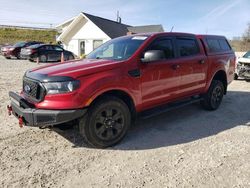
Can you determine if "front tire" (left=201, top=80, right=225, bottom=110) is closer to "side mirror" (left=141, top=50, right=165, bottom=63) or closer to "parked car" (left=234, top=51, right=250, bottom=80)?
"side mirror" (left=141, top=50, right=165, bottom=63)

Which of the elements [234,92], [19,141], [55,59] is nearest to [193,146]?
[19,141]

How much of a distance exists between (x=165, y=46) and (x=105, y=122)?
2098 mm

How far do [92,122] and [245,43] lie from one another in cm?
3865

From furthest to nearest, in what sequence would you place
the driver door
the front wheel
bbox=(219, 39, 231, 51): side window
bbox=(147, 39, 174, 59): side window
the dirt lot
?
bbox=(219, 39, 231, 51): side window, bbox=(147, 39, 174, 59): side window, the driver door, the front wheel, the dirt lot

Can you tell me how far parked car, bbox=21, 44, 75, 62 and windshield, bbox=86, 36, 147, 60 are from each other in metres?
16.0

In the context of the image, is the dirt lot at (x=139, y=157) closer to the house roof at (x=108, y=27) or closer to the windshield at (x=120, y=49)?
the windshield at (x=120, y=49)

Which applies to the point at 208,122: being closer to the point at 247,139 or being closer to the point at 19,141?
the point at 247,139

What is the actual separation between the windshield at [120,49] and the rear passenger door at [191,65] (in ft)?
3.28

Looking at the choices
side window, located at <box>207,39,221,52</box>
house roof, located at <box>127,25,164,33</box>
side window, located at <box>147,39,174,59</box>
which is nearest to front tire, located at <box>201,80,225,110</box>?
side window, located at <box>207,39,221,52</box>

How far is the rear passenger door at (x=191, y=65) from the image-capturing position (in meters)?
5.63

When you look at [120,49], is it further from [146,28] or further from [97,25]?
[146,28]

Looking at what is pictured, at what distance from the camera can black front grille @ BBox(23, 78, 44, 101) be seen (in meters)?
4.05

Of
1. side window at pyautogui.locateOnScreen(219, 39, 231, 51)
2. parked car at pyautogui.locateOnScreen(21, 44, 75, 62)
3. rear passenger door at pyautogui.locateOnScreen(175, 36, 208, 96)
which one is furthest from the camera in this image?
parked car at pyautogui.locateOnScreen(21, 44, 75, 62)

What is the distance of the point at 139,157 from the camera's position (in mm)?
4098
